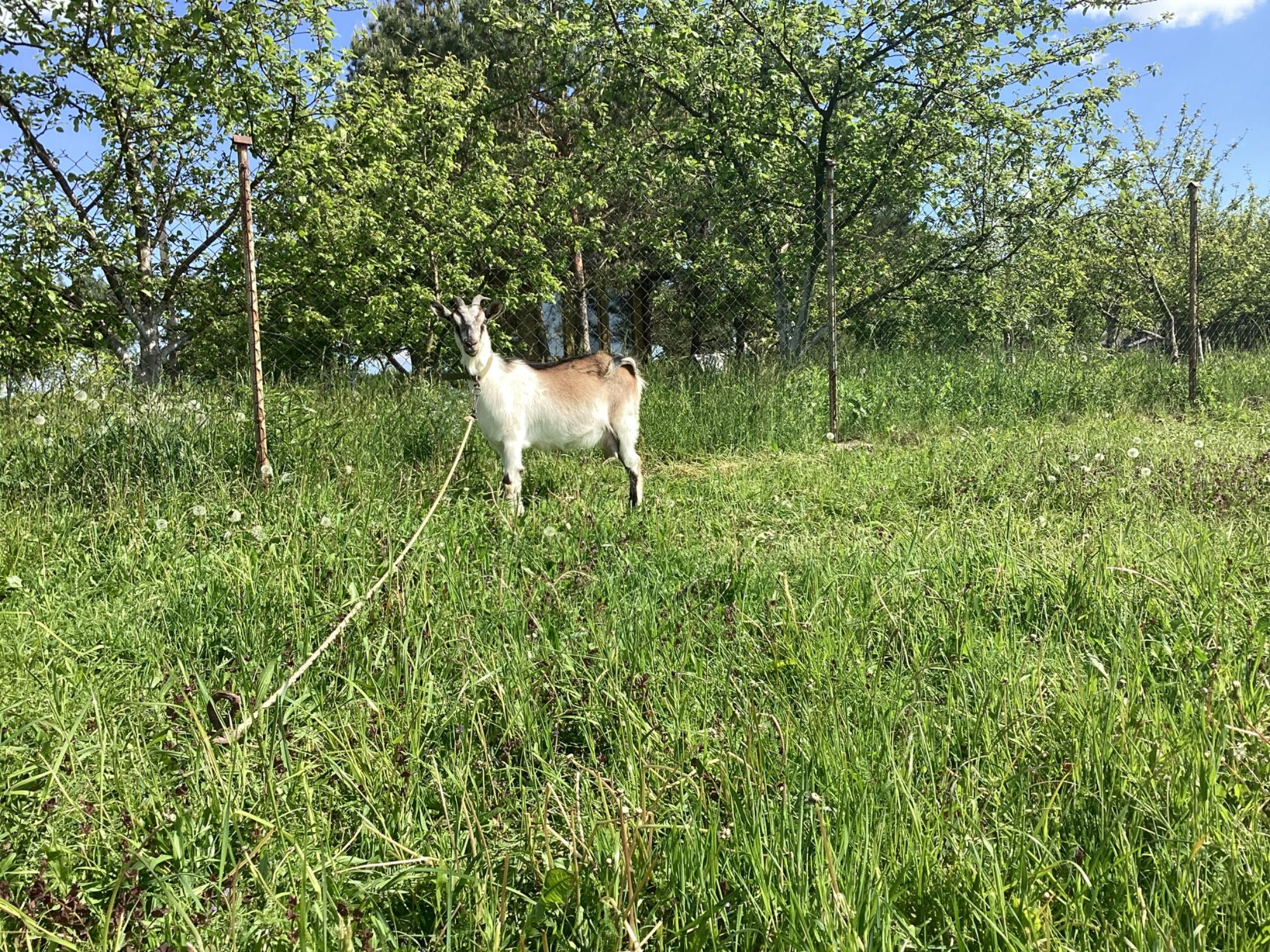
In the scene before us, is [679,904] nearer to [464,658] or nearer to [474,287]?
[464,658]

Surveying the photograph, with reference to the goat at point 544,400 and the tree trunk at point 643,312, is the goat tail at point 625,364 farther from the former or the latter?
the tree trunk at point 643,312

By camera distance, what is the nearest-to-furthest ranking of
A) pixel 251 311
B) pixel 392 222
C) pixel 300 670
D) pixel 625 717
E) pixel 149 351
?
pixel 300 670
pixel 625 717
pixel 251 311
pixel 149 351
pixel 392 222

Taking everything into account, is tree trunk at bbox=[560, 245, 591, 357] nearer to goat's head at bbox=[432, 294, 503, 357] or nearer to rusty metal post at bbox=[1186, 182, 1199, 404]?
goat's head at bbox=[432, 294, 503, 357]

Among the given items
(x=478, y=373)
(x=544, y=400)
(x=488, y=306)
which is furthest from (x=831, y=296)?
(x=478, y=373)

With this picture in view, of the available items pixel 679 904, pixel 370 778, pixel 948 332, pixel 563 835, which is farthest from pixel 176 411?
pixel 948 332

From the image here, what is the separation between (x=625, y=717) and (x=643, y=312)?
39.1ft

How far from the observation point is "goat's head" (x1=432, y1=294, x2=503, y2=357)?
545 cm

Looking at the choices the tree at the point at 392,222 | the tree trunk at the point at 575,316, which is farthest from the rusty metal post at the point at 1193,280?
the tree at the point at 392,222

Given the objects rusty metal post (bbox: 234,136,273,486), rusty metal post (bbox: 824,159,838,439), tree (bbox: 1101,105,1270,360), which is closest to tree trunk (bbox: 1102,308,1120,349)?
tree (bbox: 1101,105,1270,360)

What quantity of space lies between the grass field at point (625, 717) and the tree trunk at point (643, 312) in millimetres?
8093

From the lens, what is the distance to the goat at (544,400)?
554cm

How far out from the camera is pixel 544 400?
19.5ft

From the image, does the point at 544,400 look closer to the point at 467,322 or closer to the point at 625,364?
the point at 467,322

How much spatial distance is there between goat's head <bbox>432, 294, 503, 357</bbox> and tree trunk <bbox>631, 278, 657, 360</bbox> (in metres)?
6.40
